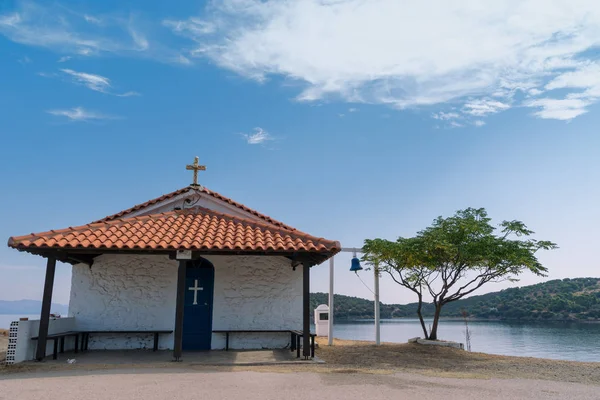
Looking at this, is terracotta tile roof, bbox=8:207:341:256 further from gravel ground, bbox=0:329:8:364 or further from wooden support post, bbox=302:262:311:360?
gravel ground, bbox=0:329:8:364

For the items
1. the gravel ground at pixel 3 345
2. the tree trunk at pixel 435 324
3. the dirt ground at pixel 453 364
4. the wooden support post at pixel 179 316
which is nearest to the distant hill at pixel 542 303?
the tree trunk at pixel 435 324

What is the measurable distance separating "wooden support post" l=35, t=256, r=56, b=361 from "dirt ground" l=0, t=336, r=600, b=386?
421 millimetres

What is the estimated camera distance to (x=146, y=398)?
217 inches

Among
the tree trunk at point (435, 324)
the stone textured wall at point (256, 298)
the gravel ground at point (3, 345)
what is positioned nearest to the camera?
the gravel ground at point (3, 345)

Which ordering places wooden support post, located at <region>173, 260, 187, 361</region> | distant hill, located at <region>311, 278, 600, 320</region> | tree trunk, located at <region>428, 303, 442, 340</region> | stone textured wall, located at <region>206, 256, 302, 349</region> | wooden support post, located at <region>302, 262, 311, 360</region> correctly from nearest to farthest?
1. wooden support post, located at <region>173, 260, 187, 361</region>
2. wooden support post, located at <region>302, 262, 311, 360</region>
3. stone textured wall, located at <region>206, 256, 302, 349</region>
4. tree trunk, located at <region>428, 303, 442, 340</region>
5. distant hill, located at <region>311, 278, 600, 320</region>

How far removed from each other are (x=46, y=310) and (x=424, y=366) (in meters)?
7.64

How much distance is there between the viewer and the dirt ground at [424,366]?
7.82 meters

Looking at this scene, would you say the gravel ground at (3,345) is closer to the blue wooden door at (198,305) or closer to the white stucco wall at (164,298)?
the white stucco wall at (164,298)

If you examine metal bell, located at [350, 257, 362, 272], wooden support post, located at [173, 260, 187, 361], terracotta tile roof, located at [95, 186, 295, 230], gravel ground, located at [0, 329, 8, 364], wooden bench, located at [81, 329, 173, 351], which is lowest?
gravel ground, located at [0, 329, 8, 364]

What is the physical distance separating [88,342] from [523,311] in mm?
43189

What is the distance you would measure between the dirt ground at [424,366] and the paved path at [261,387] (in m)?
0.57

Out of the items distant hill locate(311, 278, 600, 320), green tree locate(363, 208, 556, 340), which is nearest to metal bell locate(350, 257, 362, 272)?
green tree locate(363, 208, 556, 340)

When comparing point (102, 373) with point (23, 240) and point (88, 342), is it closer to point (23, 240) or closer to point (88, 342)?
point (23, 240)

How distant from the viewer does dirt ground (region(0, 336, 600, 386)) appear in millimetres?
7824
